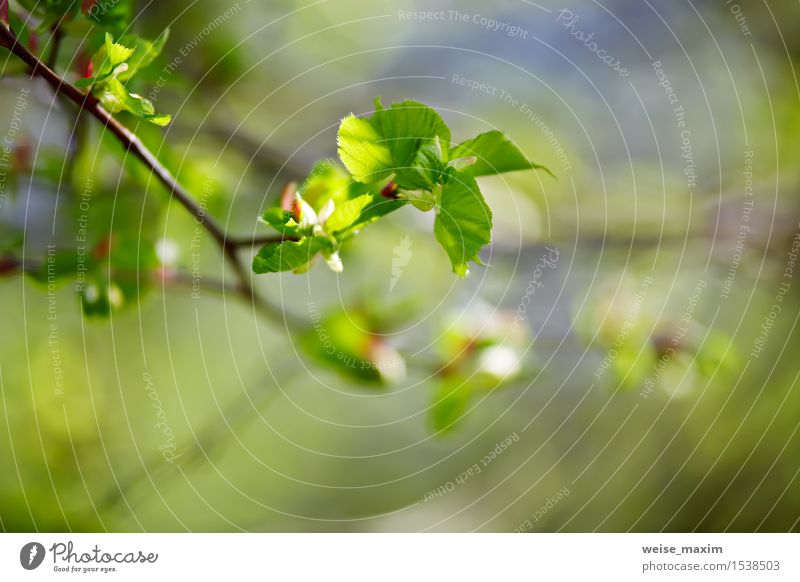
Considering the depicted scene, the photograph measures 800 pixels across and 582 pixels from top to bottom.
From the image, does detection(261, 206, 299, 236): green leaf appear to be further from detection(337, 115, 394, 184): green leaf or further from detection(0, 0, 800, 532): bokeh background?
detection(0, 0, 800, 532): bokeh background

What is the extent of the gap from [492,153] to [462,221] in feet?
0.13

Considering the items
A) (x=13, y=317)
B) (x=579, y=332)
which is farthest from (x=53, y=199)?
(x=579, y=332)

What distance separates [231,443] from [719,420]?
876mm

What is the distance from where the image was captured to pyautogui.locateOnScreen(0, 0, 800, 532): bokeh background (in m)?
0.79

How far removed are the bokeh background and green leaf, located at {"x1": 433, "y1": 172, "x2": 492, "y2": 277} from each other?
34 centimetres

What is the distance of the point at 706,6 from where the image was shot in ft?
3.26

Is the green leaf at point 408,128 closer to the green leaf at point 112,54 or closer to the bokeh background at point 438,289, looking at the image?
the green leaf at point 112,54

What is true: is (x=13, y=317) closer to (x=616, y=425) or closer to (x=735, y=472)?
(x=616, y=425)

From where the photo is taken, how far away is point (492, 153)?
0.35m

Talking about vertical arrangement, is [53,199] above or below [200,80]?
below
